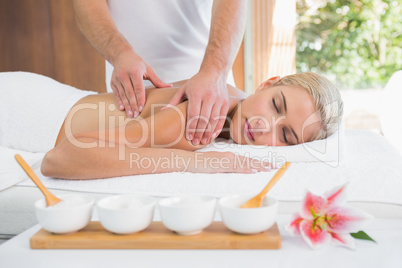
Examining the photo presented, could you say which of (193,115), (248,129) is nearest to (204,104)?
(193,115)

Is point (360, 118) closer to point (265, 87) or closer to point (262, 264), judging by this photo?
point (265, 87)

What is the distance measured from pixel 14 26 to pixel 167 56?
2.31 metres

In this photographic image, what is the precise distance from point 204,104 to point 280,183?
A: 15.6 inches

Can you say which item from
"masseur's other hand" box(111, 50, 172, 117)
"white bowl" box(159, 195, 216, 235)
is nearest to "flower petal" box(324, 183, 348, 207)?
"white bowl" box(159, 195, 216, 235)

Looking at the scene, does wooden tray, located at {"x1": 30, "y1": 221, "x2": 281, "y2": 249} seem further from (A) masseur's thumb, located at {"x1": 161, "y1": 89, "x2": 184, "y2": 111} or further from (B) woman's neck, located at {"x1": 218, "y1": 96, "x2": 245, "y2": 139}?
(B) woman's neck, located at {"x1": 218, "y1": 96, "x2": 245, "y2": 139}

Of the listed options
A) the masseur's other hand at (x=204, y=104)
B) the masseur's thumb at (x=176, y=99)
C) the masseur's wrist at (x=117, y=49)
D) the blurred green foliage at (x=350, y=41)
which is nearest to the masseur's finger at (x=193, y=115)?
the masseur's other hand at (x=204, y=104)

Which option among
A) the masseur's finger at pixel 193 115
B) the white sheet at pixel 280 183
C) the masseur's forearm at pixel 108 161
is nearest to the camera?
the white sheet at pixel 280 183

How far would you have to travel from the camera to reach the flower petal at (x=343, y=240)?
836mm

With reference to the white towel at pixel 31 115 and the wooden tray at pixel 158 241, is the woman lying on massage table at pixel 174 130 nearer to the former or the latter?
the white towel at pixel 31 115

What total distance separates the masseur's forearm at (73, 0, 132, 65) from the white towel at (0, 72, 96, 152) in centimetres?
30

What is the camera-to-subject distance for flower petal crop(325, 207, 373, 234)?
0.84 m

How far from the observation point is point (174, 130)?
1515 mm

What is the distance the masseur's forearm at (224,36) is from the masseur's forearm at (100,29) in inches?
13.8

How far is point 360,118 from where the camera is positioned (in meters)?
6.05
